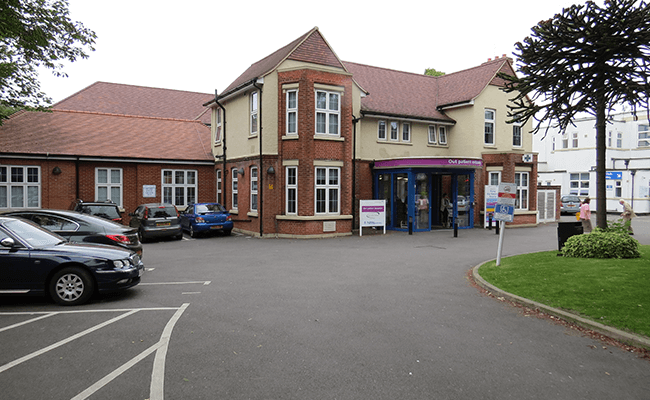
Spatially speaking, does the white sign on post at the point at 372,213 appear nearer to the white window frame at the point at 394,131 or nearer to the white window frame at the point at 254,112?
the white window frame at the point at 394,131

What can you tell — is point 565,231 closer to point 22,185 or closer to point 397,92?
point 397,92

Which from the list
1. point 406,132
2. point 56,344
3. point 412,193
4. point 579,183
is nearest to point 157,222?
point 412,193

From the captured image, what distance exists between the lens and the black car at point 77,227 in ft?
33.0

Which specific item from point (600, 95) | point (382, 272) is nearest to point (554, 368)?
point (382, 272)

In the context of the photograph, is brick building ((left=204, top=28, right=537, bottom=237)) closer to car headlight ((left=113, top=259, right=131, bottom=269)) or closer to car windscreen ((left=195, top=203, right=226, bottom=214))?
car windscreen ((left=195, top=203, right=226, bottom=214))

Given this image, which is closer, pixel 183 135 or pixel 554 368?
pixel 554 368

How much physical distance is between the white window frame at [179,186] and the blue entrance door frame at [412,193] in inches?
416

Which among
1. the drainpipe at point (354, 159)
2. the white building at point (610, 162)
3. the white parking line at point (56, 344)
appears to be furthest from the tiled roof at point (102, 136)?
the white building at point (610, 162)

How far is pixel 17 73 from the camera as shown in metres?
18.8

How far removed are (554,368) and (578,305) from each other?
2739 mm

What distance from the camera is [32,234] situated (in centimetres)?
802

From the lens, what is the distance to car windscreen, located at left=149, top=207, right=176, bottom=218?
1809 cm

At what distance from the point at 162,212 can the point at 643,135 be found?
42.9 metres

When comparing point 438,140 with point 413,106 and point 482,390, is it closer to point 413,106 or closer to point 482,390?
point 413,106
